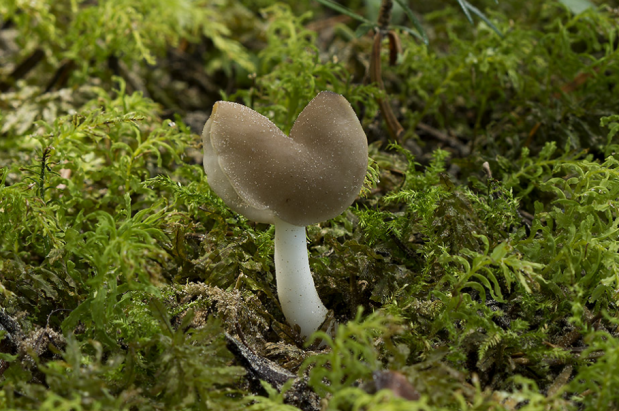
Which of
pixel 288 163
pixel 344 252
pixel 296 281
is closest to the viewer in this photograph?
pixel 288 163

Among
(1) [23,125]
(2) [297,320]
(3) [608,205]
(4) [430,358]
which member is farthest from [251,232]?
(1) [23,125]

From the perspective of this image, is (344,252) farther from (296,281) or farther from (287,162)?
(287,162)

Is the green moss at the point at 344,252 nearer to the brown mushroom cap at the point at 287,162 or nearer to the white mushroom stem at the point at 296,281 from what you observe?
the white mushroom stem at the point at 296,281

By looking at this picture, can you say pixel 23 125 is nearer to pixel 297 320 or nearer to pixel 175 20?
pixel 175 20

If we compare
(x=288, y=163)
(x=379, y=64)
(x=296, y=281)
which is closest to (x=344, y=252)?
(x=296, y=281)

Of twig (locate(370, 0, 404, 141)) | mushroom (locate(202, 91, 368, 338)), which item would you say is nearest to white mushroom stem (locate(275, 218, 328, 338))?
mushroom (locate(202, 91, 368, 338))

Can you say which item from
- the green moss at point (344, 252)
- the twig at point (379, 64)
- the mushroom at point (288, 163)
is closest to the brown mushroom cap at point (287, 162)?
the mushroom at point (288, 163)

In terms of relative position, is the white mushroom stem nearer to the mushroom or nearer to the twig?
the mushroom
